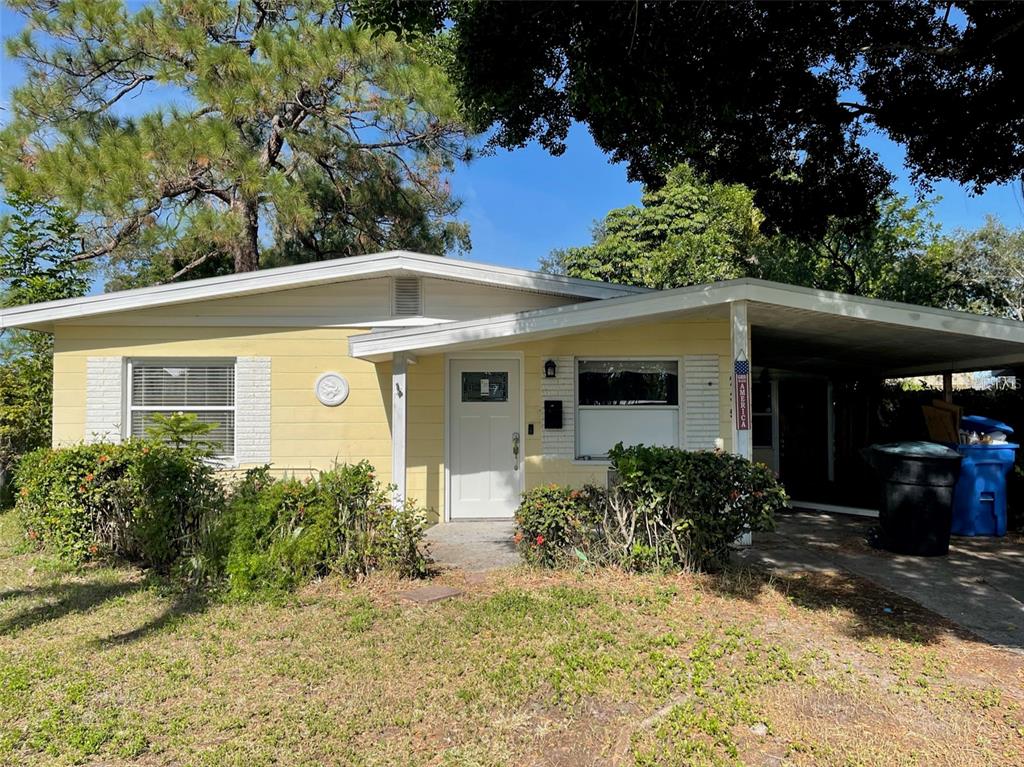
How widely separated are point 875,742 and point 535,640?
1.94 meters

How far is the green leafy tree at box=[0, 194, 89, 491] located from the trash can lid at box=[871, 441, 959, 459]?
11.3 metres

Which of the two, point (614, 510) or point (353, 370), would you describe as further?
point (353, 370)

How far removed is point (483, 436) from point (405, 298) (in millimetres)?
2026

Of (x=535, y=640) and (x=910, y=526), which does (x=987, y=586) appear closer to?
(x=910, y=526)

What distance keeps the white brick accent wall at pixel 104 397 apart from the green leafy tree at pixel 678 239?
14.4 m

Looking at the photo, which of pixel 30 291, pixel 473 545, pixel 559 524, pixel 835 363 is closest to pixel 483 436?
pixel 473 545

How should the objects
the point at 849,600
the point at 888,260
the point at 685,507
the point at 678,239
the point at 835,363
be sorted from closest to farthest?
the point at 849,600 → the point at 685,507 → the point at 835,363 → the point at 888,260 → the point at 678,239

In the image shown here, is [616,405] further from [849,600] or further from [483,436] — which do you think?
[849,600]

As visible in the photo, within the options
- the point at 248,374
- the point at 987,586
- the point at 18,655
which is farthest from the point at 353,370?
the point at 987,586

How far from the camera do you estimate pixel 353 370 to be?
798 centimetres

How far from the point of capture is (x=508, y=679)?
11.9 ft

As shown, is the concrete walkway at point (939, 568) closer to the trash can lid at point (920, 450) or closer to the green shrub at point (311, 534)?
the trash can lid at point (920, 450)

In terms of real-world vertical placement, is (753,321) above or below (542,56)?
below

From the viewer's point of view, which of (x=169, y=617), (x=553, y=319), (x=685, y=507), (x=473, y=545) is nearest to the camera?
(x=169, y=617)
